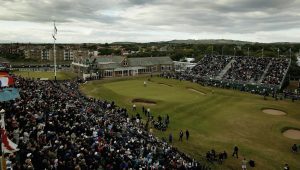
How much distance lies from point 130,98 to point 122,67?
129 feet

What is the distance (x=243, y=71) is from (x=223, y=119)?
3675 cm

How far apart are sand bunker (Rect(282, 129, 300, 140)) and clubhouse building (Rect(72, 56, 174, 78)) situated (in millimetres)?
55539

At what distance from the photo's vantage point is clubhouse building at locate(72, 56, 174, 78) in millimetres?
87062

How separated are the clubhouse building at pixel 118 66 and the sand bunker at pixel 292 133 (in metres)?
55.5

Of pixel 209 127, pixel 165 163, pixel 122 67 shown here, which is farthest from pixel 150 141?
pixel 122 67

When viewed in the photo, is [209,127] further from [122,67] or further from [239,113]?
[122,67]

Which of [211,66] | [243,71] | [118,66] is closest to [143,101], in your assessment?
[243,71]

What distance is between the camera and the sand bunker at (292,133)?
36062 mm

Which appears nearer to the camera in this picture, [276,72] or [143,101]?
[143,101]

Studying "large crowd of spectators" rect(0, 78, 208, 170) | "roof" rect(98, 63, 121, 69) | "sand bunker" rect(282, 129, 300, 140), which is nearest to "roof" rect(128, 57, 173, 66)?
"roof" rect(98, 63, 121, 69)

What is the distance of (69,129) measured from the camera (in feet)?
75.1

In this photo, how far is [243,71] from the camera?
7512cm

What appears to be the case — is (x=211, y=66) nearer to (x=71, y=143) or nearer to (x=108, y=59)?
(x=108, y=59)

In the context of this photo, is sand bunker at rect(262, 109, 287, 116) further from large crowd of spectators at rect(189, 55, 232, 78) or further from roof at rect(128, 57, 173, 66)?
roof at rect(128, 57, 173, 66)
